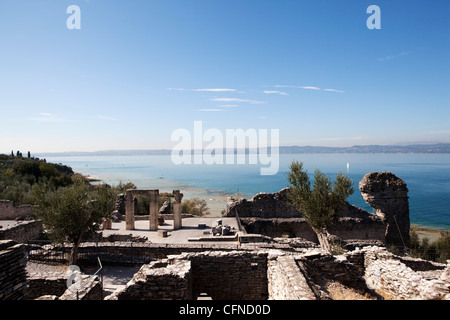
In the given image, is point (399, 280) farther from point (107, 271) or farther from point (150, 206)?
point (150, 206)

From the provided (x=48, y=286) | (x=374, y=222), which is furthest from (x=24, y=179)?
(x=374, y=222)

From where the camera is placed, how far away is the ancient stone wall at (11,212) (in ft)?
76.8

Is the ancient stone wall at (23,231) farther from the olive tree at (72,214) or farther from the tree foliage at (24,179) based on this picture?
the tree foliage at (24,179)

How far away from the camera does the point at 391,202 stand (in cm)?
2302

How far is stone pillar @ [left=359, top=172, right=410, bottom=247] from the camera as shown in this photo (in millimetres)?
22828

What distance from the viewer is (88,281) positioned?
310 inches

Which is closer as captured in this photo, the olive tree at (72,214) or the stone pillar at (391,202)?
the olive tree at (72,214)

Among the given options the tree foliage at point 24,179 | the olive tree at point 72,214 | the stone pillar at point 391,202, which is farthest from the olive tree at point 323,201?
the tree foliage at point 24,179

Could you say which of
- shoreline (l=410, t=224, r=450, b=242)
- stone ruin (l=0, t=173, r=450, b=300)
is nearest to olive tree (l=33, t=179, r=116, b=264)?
stone ruin (l=0, t=173, r=450, b=300)

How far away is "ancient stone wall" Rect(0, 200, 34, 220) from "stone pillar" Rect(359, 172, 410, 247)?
3115cm

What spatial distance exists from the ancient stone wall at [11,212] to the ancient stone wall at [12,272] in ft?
69.9

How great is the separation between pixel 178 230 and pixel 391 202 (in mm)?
19008
